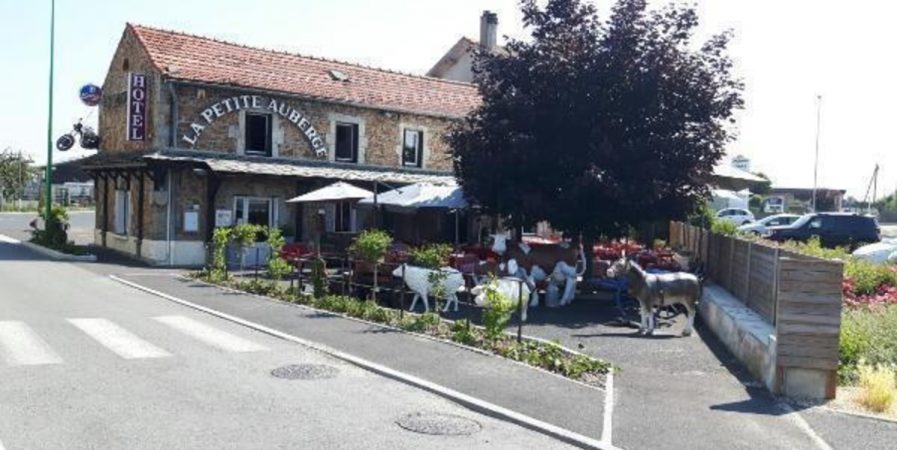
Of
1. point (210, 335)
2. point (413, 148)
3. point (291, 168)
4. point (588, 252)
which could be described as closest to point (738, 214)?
point (413, 148)

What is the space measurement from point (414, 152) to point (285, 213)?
594 centimetres

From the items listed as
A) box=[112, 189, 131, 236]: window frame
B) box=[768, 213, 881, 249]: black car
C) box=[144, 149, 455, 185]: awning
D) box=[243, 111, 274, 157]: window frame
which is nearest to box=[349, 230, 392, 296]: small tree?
box=[144, 149, 455, 185]: awning

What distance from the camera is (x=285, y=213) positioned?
26516 mm

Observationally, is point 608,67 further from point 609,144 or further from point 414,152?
point 414,152

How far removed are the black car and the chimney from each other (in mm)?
15876

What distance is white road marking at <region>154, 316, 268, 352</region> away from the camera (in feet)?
36.2

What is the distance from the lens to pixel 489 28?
3941 centimetres

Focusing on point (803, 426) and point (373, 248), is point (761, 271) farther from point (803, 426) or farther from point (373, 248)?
point (373, 248)

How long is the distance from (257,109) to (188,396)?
18.7 meters

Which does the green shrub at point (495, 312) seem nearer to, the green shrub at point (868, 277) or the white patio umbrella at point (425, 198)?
the white patio umbrella at point (425, 198)

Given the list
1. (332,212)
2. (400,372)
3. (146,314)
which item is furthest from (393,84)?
(400,372)

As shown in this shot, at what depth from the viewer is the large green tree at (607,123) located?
16.8 meters

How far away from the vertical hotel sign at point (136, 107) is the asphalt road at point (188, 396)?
12549 millimetres

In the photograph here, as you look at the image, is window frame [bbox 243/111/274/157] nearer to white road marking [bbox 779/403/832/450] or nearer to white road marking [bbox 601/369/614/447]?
white road marking [bbox 601/369/614/447]
